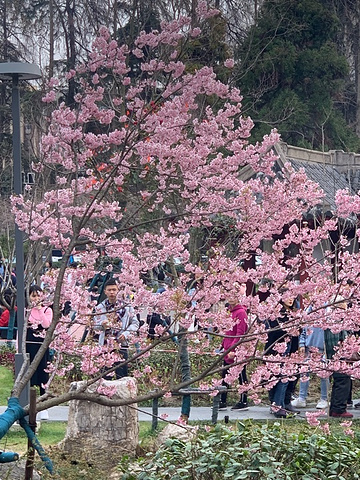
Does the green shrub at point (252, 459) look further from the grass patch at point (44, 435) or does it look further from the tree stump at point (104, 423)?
the grass patch at point (44, 435)

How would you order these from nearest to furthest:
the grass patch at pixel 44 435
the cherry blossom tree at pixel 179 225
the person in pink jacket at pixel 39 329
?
the cherry blossom tree at pixel 179 225, the grass patch at pixel 44 435, the person in pink jacket at pixel 39 329

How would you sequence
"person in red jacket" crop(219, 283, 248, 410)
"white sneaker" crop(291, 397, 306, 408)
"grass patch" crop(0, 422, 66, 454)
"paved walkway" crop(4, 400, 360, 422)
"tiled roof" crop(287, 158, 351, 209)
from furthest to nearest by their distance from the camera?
"tiled roof" crop(287, 158, 351, 209), "white sneaker" crop(291, 397, 306, 408), "paved walkway" crop(4, 400, 360, 422), "person in red jacket" crop(219, 283, 248, 410), "grass patch" crop(0, 422, 66, 454)

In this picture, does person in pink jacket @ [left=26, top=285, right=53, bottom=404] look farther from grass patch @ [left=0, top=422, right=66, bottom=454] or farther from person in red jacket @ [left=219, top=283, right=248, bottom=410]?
person in red jacket @ [left=219, top=283, right=248, bottom=410]

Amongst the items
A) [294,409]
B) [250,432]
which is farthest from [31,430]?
[294,409]

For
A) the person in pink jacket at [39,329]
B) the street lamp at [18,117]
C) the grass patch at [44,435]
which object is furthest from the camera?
the person in pink jacket at [39,329]

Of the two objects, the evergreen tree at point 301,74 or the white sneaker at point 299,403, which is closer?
the white sneaker at point 299,403

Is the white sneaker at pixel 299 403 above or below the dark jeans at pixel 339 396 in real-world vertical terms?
below

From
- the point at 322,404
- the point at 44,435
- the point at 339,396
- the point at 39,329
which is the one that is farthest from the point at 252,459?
the point at 322,404

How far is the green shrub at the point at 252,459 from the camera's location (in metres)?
4.48

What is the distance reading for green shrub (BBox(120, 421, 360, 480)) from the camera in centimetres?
448

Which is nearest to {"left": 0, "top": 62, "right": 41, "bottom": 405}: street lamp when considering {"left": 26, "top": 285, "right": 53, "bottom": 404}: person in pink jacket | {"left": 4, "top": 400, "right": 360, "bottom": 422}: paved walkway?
{"left": 26, "top": 285, "right": 53, "bottom": 404}: person in pink jacket

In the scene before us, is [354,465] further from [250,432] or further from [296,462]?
[250,432]

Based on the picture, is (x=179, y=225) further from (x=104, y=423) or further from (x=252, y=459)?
(x=252, y=459)

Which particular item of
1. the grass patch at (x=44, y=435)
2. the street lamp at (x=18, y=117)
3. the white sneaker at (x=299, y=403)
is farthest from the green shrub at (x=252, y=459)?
the white sneaker at (x=299, y=403)
